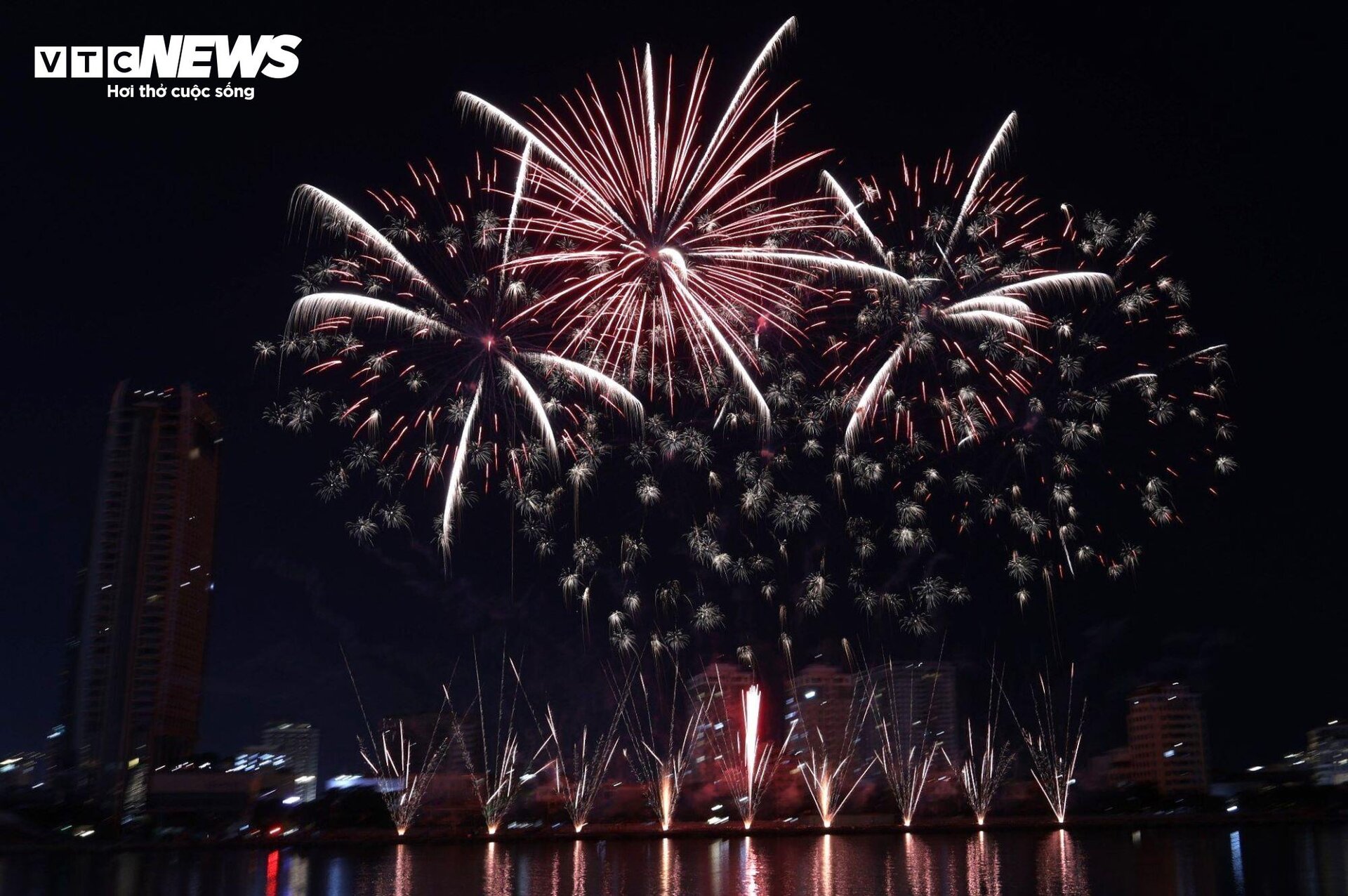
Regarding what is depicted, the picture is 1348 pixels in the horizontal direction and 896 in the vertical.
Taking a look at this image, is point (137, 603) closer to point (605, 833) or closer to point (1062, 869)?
point (605, 833)

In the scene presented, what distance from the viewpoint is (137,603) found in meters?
109

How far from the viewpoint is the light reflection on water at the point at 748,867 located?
127 feet

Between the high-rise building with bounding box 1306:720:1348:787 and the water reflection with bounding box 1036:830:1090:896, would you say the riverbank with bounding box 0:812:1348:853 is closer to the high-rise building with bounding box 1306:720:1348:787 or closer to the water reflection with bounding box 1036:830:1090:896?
the water reflection with bounding box 1036:830:1090:896

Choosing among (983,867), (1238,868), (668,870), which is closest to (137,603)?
(668,870)

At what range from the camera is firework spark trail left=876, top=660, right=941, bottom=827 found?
77688mm

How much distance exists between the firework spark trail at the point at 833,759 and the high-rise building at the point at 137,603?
56.1m

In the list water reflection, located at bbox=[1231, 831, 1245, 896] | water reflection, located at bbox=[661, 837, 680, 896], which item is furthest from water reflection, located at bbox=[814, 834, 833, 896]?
water reflection, located at bbox=[1231, 831, 1245, 896]

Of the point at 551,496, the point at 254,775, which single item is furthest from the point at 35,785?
the point at 551,496

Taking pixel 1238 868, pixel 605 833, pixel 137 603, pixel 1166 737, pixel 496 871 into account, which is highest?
pixel 137 603

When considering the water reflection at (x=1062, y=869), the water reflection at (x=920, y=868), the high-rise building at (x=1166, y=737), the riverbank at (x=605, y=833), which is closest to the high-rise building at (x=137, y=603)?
the riverbank at (x=605, y=833)

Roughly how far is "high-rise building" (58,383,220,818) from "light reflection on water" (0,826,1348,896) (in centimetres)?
3436

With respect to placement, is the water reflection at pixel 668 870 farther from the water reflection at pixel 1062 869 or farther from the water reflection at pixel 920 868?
the water reflection at pixel 1062 869

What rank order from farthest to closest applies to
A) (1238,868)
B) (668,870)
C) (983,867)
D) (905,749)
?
1. (905,749)
2. (668,870)
3. (1238,868)
4. (983,867)

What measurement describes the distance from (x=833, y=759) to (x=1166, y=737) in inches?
1857
